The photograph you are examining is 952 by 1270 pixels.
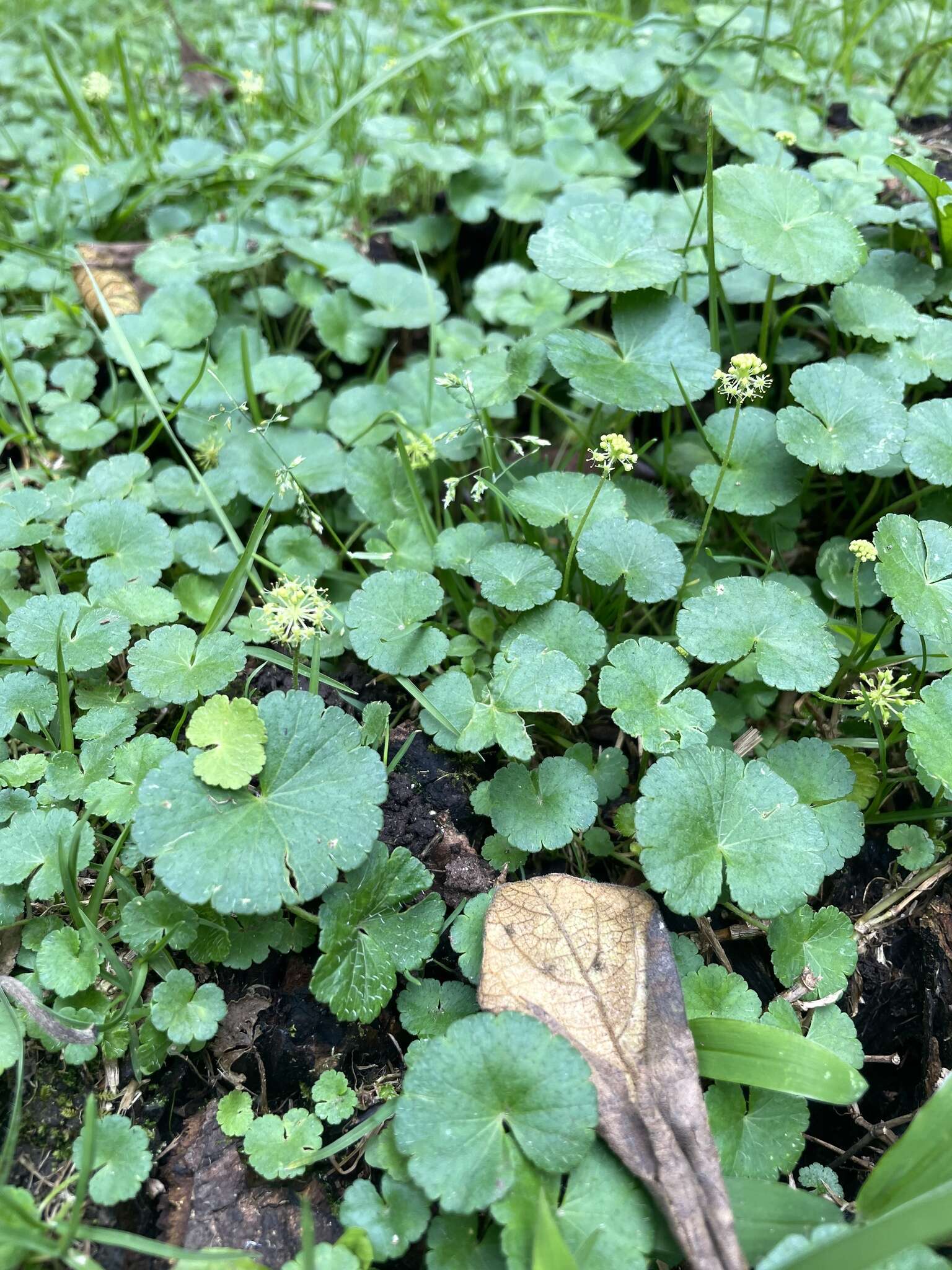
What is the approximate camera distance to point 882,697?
1747mm

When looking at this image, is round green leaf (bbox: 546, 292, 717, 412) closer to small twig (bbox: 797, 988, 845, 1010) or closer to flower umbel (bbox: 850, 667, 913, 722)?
flower umbel (bbox: 850, 667, 913, 722)

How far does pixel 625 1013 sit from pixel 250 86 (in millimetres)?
3141

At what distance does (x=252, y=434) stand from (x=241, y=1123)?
1650 millimetres

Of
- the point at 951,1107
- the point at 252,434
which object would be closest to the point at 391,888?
the point at 951,1107

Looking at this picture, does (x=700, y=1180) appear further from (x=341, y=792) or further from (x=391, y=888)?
(x=341, y=792)

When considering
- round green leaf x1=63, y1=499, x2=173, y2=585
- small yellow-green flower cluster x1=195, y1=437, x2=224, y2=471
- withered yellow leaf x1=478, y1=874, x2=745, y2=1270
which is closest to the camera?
withered yellow leaf x1=478, y1=874, x2=745, y2=1270

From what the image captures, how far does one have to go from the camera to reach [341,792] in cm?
160

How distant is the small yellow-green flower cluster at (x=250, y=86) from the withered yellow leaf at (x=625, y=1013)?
9.35ft

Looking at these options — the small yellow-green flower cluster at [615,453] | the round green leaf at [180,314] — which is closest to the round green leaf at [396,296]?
the round green leaf at [180,314]

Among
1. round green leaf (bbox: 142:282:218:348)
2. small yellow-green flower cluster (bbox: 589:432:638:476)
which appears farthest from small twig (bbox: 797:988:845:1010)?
round green leaf (bbox: 142:282:218:348)

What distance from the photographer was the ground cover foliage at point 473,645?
1431 mm

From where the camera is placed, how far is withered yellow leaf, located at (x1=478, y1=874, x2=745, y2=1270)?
4.39ft

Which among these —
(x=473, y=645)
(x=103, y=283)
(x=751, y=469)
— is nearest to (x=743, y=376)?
(x=751, y=469)

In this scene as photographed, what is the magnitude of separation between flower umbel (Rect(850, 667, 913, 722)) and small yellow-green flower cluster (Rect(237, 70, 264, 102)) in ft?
9.14
